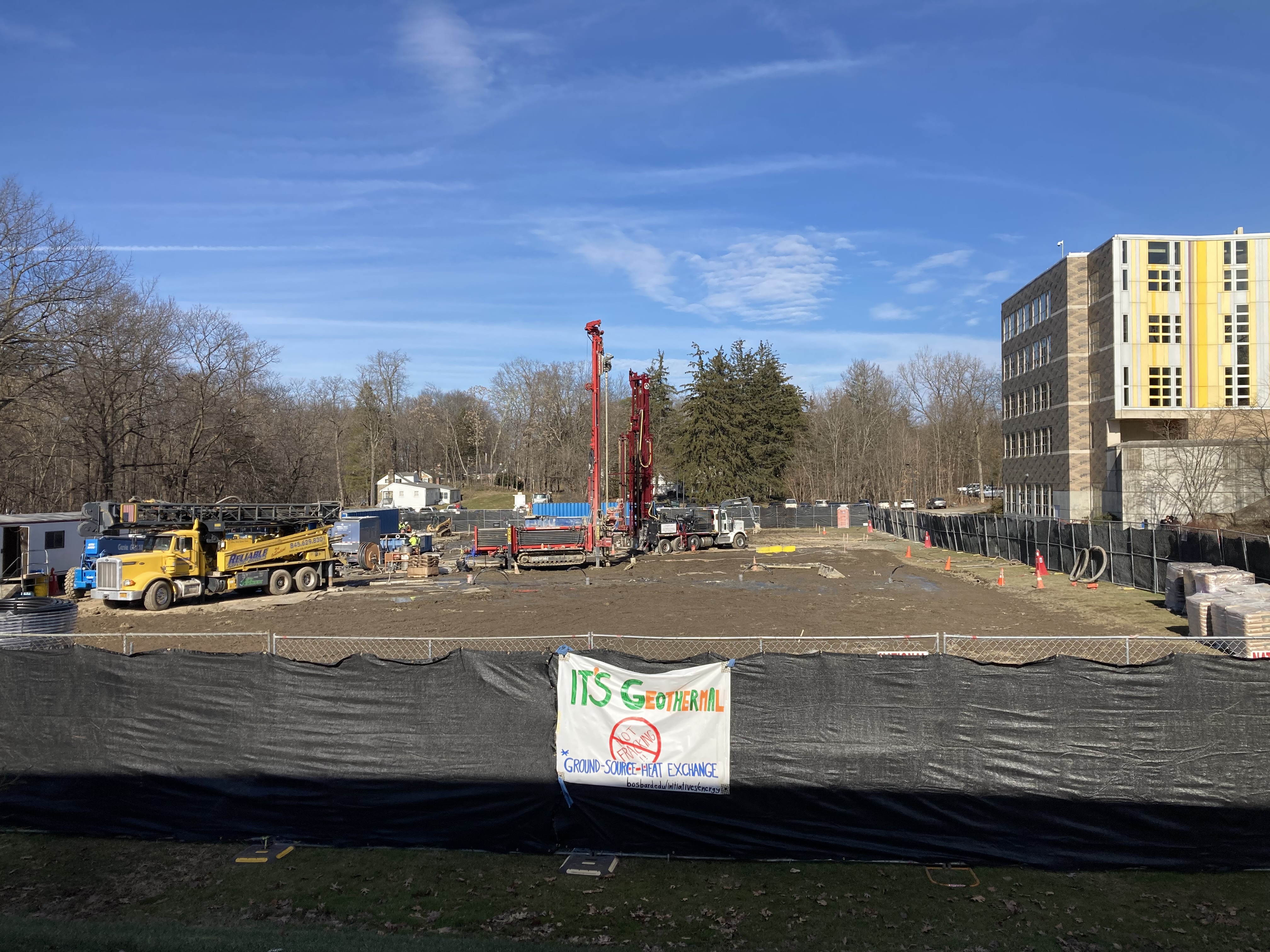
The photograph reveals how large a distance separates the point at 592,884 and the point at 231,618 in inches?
748

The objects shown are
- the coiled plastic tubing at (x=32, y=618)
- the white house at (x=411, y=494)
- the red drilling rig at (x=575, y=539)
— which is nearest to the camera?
the coiled plastic tubing at (x=32, y=618)

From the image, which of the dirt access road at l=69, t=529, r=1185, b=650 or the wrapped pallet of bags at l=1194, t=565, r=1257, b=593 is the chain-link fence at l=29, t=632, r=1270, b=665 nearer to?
the dirt access road at l=69, t=529, r=1185, b=650

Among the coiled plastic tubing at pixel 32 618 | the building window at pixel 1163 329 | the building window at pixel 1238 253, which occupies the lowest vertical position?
the coiled plastic tubing at pixel 32 618

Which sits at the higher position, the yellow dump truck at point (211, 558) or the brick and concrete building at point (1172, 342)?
the brick and concrete building at point (1172, 342)

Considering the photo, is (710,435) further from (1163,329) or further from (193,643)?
(193,643)

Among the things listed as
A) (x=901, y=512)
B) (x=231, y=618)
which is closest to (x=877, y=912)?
(x=231, y=618)

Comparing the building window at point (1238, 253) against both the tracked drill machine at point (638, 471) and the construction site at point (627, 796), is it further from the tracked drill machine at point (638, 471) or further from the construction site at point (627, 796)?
the construction site at point (627, 796)

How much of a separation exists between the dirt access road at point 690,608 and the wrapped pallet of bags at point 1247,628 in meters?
2.27

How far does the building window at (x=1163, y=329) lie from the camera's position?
154 ft

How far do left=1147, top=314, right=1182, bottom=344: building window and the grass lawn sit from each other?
4829 centimetres

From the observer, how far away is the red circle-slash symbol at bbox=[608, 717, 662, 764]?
737 centimetres

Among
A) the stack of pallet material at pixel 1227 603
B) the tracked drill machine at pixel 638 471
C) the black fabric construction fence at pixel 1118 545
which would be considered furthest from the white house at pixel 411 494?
the stack of pallet material at pixel 1227 603

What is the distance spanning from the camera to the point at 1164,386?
155 feet

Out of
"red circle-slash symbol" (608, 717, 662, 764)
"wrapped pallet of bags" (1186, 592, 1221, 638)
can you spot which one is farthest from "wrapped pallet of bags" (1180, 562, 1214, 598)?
"red circle-slash symbol" (608, 717, 662, 764)
